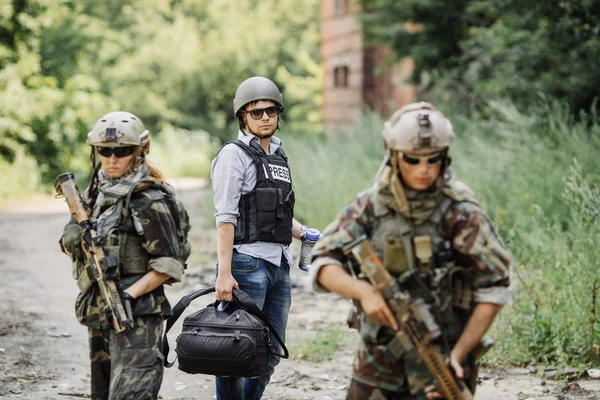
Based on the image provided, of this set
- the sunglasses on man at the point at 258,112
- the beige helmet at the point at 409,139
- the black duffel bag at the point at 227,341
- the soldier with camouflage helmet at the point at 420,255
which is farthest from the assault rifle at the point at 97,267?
the beige helmet at the point at 409,139

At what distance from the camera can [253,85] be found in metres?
4.93

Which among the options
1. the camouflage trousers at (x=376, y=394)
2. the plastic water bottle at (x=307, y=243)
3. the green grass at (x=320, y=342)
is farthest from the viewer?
the green grass at (x=320, y=342)

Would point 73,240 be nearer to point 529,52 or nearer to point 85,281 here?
point 85,281

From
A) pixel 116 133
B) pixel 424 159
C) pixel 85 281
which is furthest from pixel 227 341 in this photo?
pixel 424 159

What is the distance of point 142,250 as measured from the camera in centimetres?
434

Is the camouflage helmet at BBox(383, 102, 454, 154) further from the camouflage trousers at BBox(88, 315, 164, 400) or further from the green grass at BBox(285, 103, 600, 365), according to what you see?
the green grass at BBox(285, 103, 600, 365)

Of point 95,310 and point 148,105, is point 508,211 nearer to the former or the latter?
point 95,310

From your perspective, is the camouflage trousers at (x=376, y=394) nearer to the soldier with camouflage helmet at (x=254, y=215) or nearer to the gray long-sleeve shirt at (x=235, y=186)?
the soldier with camouflage helmet at (x=254, y=215)

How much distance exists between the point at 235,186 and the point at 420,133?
68.2 inches

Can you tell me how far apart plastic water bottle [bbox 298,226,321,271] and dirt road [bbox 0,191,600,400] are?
129cm

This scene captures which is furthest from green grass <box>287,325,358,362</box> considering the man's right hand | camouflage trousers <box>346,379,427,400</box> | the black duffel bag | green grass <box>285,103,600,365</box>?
camouflage trousers <box>346,379,427,400</box>

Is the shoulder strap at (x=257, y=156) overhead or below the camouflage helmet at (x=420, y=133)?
below

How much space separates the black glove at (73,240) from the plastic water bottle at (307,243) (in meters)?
1.38

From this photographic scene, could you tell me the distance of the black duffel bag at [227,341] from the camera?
4586 millimetres
